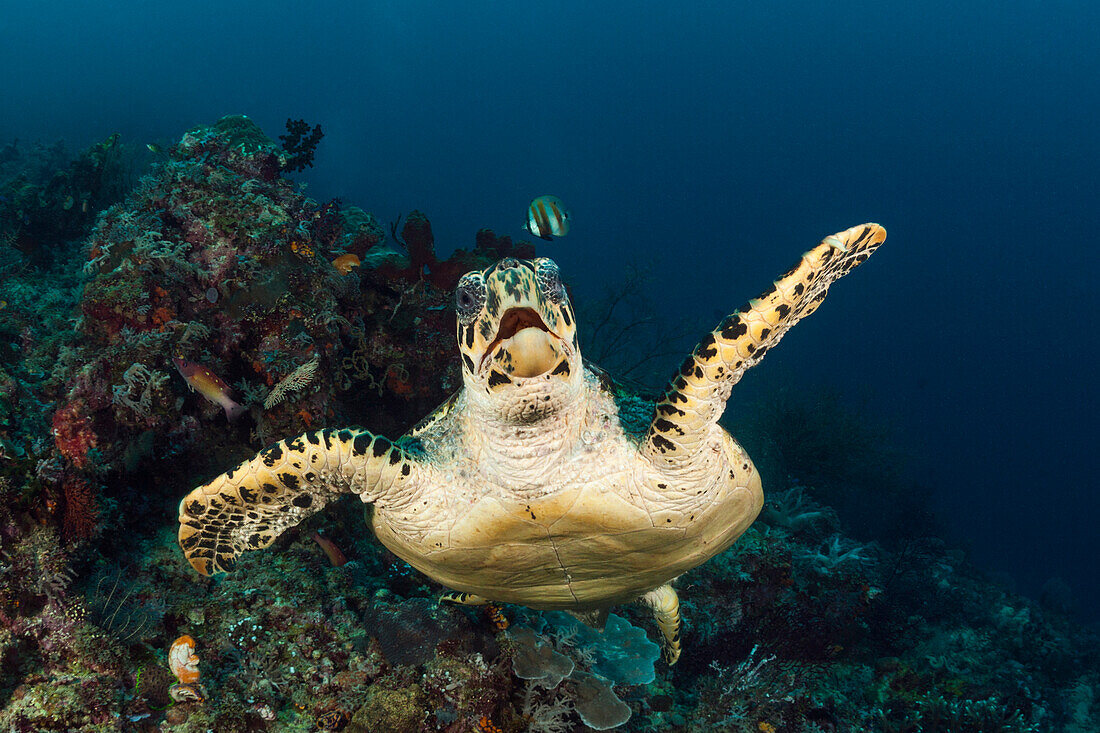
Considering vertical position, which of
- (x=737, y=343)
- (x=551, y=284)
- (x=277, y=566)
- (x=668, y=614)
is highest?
(x=551, y=284)

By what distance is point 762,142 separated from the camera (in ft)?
357

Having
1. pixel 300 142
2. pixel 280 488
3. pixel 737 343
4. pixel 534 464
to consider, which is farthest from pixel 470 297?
pixel 300 142

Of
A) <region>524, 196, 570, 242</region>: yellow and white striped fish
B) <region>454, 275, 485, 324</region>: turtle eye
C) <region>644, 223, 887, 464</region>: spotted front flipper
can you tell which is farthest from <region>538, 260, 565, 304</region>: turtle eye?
<region>524, 196, 570, 242</region>: yellow and white striped fish

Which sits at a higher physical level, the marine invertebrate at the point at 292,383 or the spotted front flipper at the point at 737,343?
the spotted front flipper at the point at 737,343

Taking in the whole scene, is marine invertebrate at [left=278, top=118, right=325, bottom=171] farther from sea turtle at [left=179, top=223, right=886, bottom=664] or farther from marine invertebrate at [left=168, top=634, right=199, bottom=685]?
marine invertebrate at [left=168, top=634, right=199, bottom=685]

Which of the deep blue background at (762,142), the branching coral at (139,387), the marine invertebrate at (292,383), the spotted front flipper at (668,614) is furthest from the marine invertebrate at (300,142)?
the deep blue background at (762,142)

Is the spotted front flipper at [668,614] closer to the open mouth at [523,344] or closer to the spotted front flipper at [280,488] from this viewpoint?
the spotted front flipper at [280,488]

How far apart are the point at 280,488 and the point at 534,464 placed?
54.7 inches

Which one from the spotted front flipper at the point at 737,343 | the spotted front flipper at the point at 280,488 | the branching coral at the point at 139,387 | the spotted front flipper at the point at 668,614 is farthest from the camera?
the spotted front flipper at the point at 668,614

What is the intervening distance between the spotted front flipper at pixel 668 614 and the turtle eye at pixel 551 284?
312cm

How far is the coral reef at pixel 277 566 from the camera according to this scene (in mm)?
2496

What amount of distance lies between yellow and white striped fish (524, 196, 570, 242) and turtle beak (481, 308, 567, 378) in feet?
14.2

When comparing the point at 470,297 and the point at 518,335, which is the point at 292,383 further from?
the point at 518,335

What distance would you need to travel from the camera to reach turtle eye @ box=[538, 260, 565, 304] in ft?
7.14
